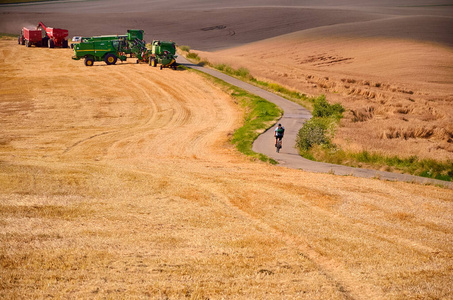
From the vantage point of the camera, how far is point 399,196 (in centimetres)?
1577

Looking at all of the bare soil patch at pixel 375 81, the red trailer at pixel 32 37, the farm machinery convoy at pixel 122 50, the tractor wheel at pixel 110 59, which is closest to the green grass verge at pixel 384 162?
the bare soil patch at pixel 375 81

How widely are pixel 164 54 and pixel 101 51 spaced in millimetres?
7804

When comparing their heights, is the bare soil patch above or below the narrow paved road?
above

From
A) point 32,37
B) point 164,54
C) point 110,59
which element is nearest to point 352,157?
point 164,54

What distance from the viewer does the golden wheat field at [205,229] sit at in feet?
29.2

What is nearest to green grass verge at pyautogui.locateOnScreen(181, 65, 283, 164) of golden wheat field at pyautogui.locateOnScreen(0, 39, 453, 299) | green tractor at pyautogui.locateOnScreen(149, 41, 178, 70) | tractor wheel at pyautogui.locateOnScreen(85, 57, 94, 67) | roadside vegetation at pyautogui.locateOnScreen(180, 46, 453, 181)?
golden wheat field at pyautogui.locateOnScreen(0, 39, 453, 299)

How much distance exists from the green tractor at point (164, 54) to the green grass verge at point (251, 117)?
806 centimetres

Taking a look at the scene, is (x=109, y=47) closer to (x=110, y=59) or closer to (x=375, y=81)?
(x=110, y=59)

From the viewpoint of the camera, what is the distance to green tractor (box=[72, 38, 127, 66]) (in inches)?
2062

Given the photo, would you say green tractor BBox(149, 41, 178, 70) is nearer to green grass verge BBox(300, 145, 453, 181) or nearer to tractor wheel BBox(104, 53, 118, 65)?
tractor wheel BBox(104, 53, 118, 65)

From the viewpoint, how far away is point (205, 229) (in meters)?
11.7

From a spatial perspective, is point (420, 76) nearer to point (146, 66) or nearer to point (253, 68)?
point (253, 68)

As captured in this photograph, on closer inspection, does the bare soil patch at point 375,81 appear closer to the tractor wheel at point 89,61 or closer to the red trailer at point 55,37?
the tractor wheel at point 89,61

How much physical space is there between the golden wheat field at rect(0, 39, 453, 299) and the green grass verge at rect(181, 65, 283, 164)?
1.12m
